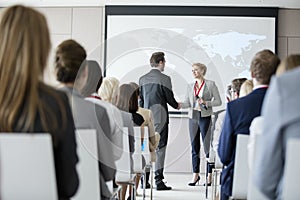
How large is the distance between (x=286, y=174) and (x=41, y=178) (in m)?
0.85

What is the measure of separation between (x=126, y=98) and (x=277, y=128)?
7.60ft

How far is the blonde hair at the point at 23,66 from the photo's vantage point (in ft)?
5.48

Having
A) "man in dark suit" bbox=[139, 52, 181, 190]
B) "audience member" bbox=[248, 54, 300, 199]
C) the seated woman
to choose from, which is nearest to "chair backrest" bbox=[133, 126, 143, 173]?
the seated woman

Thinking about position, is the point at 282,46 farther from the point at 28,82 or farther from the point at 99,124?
the point at 28,82

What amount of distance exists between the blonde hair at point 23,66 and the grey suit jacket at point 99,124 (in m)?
0.78

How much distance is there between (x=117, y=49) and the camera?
7941 millimetres

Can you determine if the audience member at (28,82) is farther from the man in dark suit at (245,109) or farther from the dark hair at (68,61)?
the man in dark suit at (245,109)

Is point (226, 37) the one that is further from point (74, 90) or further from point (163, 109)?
point (74, 90)

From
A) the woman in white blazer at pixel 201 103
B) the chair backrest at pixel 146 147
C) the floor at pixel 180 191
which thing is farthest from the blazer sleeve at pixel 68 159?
the woman in white blazer at pixel 201 103

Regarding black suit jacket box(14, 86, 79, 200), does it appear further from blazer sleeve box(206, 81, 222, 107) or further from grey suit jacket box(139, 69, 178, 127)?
blazer sleeve box(206, 81, 222, 107)

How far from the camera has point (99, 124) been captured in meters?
2.61

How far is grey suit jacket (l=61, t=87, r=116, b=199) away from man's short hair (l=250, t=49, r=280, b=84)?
0.87 metres

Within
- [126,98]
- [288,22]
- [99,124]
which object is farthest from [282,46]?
[99,124]

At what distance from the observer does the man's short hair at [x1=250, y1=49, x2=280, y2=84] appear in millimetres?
2844
